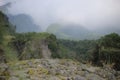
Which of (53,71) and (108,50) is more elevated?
(53,71)

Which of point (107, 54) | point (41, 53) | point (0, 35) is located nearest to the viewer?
point (107, 54)

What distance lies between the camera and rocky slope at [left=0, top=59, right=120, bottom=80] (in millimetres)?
10818

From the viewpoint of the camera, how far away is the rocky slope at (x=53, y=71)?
35.5ft

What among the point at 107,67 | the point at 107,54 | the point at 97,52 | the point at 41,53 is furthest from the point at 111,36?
the point at 107,67

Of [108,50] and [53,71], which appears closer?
[53,71]

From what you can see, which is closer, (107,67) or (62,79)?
(62,79)

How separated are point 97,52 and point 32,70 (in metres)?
62.1

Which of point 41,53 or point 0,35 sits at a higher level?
point 0,35

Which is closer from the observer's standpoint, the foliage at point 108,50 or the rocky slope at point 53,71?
the rocky slope at point 53,71

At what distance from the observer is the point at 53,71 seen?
1166cm

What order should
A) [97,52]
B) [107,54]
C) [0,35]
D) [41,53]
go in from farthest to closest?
[41,53]
[0,35]
[97,52]
[107,54]

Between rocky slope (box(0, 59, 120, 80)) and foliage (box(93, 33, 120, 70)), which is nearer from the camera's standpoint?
rocky slope (box(0, 59, 120, 80))

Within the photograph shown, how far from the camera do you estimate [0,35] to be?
99.5 meters

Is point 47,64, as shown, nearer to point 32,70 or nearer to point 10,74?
point 32,70
